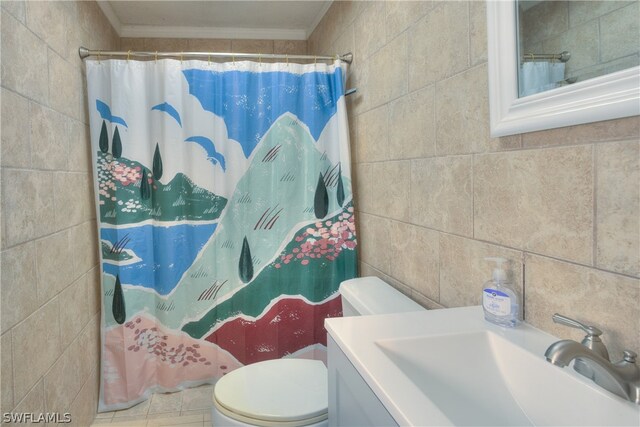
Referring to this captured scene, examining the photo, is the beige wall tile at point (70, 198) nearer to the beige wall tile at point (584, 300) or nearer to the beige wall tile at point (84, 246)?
the beige wall tile at point (84, 246)

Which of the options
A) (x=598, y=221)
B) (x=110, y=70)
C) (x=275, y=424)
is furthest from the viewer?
(x=110, y=70)

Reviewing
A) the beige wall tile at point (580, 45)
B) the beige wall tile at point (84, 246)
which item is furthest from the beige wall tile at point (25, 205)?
the beige wall tile at point (580, 45)

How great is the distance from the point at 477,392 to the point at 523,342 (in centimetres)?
14

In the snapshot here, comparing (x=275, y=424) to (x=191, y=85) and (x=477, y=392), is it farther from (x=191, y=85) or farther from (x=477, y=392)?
(x=191, y=85)

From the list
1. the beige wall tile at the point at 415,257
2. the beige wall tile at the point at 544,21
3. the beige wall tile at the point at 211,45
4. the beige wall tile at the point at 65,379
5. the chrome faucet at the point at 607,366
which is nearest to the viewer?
the chrome faucet at the point at 607,366

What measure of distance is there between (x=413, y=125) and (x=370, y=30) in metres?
0.62

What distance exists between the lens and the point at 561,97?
2.71ft

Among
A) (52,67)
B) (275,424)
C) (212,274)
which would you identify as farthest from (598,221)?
Answer: (52,67)

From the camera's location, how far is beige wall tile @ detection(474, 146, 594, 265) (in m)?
0.81

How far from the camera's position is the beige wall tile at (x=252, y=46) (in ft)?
9.40

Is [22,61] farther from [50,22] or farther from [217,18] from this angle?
[217,18]

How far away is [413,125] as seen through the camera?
4.80 ft

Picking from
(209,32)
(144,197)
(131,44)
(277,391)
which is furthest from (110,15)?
(277,391)
